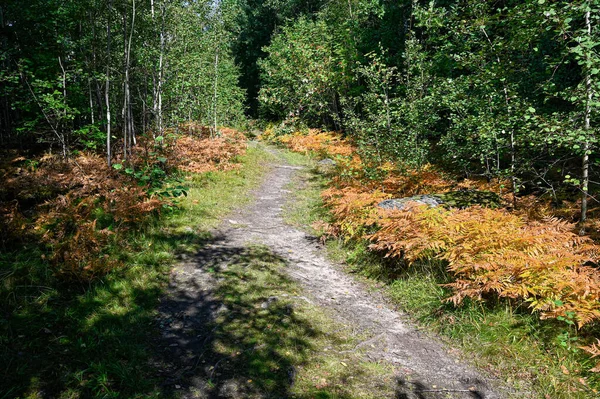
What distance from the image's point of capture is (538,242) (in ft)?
15.7

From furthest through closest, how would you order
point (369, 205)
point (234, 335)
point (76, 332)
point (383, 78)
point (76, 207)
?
point (383, 78), point (369, 205), point (76, 207), point (234, 335), point (76, 332)

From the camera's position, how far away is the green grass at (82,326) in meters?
3.12

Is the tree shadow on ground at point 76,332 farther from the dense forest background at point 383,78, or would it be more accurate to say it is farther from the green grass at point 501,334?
the dense forest background at point 383,78

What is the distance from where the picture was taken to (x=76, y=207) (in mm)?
5871

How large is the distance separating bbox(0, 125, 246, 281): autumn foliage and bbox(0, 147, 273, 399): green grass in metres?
0.23

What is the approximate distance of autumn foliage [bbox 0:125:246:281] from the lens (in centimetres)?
497

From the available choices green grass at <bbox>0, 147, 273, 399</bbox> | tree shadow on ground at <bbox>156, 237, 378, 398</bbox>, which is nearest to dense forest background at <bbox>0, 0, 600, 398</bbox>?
green grass at <bbox>0, 147, 273, 399</bbox>

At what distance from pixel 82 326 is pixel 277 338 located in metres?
2.25

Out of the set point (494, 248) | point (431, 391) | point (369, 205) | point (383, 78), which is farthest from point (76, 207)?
point (383, 78)

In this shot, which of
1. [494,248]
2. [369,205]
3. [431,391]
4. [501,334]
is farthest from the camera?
[369,205]

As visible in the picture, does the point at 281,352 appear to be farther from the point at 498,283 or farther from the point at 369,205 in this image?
the point at 369,205

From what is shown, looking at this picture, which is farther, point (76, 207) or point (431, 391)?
point (76, 207)

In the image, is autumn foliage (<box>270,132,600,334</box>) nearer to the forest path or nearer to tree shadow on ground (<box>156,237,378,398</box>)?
the forest path

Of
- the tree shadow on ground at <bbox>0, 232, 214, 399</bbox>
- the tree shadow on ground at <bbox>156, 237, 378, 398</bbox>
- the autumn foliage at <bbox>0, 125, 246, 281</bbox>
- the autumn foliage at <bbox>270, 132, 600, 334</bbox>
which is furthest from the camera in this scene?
the autumn foliage at <bbox>0, 125, 246, 281</bbox>
